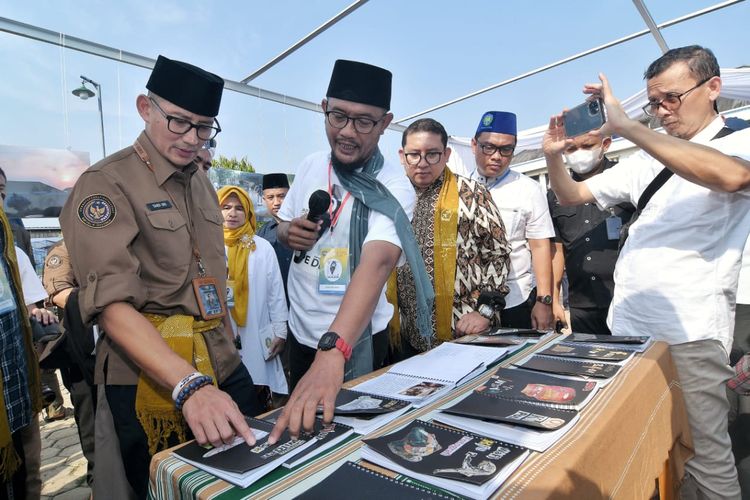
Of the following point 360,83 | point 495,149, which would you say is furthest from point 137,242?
point 495,149

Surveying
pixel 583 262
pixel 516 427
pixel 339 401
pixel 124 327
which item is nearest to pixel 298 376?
pixel 339 401

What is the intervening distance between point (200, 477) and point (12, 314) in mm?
1548

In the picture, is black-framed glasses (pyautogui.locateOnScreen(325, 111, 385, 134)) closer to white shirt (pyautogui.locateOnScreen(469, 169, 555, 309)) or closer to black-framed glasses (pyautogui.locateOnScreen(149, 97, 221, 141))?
black-framed glasses (pyautogui.locateOnScreen(149, 97, 221, 141))

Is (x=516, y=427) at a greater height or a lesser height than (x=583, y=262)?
lesser

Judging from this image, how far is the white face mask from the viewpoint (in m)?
2.99

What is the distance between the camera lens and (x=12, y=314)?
1.82m

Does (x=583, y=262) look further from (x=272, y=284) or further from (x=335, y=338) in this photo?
(x=335, y=338)

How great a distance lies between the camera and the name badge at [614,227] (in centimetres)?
276

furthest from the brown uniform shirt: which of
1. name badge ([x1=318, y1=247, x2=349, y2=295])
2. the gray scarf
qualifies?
the gray scarf

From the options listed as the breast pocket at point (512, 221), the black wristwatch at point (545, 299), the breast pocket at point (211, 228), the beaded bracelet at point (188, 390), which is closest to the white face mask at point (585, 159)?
the breast pocket at point (512, 221)

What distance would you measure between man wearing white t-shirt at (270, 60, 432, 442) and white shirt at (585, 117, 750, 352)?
3.22ft

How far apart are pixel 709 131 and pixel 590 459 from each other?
1627 millimetres

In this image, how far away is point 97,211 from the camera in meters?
1.21

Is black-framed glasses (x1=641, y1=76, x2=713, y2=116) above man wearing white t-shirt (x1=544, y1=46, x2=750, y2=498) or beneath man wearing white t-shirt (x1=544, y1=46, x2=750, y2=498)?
above
